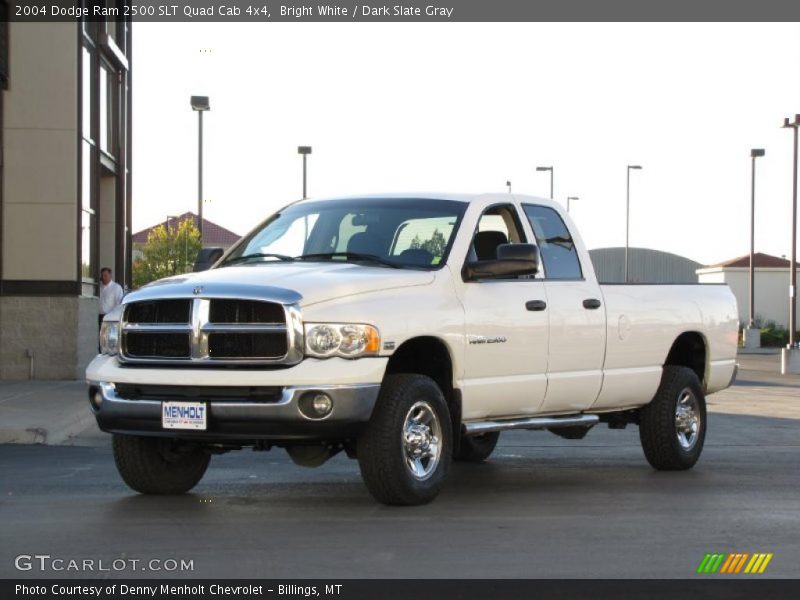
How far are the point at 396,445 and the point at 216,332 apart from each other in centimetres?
128

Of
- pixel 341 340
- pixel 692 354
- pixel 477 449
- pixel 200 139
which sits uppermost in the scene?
pixel 200 139

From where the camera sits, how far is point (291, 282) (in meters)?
9.23

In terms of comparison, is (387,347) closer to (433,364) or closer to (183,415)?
(433,364)

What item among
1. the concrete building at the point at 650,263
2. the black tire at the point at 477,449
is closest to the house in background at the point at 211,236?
the concrete building at the point at 650,263

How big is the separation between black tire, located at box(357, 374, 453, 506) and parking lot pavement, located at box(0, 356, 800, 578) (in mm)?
129

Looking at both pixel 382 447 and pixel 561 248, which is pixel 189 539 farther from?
pixel 561 248

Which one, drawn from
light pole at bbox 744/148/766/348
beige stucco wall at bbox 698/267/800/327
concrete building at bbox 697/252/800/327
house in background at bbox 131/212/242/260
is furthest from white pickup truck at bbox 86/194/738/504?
house in background at bbox 131/212/242/260

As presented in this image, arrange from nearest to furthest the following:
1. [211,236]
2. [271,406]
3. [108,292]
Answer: [271,406], [108,292], [211,236]

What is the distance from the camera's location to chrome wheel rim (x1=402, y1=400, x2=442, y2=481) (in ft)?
30.9

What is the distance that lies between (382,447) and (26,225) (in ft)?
51.7

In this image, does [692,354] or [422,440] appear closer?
[422,440]

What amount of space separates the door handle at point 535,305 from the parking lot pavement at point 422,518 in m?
1.29

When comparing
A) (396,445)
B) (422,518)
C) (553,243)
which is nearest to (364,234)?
(553,243)

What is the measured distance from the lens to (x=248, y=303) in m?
9.14
